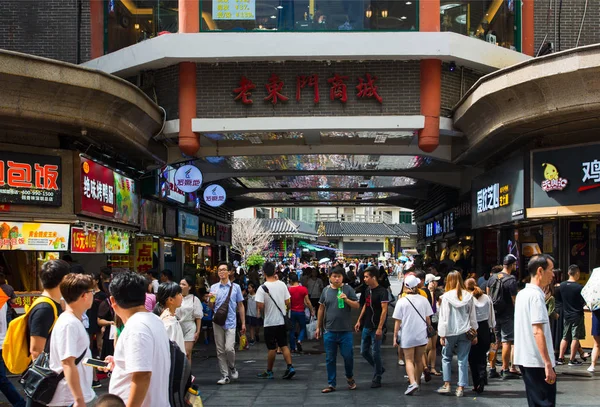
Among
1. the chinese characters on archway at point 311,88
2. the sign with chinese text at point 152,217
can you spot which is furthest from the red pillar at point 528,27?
the sign with chinese text at point 152,217

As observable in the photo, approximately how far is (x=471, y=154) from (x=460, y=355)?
7388mm

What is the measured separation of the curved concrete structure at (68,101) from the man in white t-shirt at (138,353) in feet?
25.3

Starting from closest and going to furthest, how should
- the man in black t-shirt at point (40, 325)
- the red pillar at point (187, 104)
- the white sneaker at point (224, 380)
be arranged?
the man in black t-shirt at point (40, 325) < the white sneaker at point (224, 380) < the red pillar at point (187, 104)

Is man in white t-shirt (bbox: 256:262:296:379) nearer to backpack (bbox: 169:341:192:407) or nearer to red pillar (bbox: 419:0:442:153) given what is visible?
red pillar (bbox: 419:0:442:153)

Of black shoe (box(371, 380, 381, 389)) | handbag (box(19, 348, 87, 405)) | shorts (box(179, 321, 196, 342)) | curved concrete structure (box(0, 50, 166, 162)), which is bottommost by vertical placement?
black shoe (box(371, 380, 381, 389))

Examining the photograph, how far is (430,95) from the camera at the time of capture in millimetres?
14648

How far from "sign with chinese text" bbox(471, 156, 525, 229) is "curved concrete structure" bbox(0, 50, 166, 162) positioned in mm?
7560

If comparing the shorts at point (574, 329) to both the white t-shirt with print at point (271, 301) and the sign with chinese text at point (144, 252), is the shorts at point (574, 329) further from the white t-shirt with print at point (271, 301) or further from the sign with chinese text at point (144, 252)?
the sign with chinese text at point (144, 252)

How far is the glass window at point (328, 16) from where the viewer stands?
14273 mm

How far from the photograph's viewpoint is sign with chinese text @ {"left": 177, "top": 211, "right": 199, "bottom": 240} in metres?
22.0

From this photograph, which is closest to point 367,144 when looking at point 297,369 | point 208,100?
point 208,100

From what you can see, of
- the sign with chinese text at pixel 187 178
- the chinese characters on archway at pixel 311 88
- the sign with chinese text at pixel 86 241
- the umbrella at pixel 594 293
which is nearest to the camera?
the umbrella at pixel 594 293

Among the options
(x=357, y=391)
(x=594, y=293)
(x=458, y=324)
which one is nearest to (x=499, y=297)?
(x=594, y=293)

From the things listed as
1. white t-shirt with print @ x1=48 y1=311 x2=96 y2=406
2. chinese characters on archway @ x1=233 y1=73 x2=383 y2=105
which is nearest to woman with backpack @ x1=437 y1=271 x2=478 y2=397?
white t-shirt with print @ x1=48 y1=311 x2=96 y2=406
